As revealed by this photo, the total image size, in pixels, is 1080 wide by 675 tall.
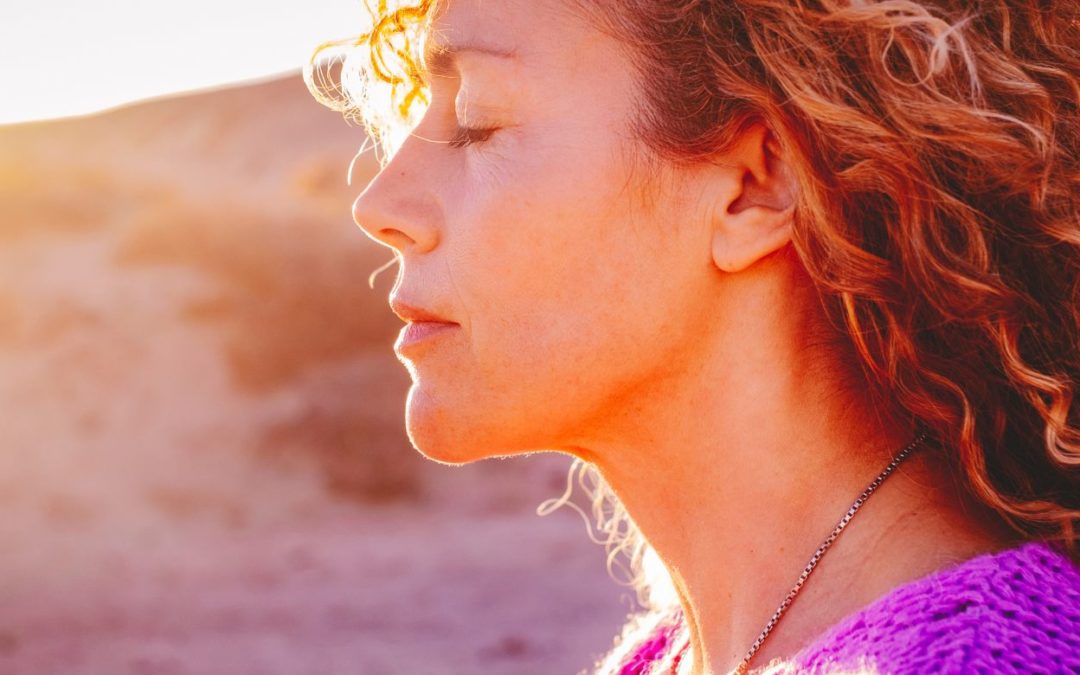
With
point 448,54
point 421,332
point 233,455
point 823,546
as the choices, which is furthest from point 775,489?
point 233,455

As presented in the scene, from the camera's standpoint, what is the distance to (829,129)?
1.48 meters

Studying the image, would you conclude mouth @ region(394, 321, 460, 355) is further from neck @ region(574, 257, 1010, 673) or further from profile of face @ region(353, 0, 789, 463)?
neck @ region(574, 257, 1010, 673)

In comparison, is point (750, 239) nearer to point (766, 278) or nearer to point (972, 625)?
point (766, 278)

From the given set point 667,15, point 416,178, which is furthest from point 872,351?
point 416,178

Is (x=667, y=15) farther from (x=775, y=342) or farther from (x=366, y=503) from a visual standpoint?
(x=366, y=503)

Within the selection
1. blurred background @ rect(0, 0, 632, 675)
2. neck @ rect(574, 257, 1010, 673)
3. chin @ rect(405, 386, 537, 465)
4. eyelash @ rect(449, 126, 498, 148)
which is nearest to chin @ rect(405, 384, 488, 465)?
chin @ rect(405, 386, 537, 465)

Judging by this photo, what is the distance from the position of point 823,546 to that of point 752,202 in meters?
0.45

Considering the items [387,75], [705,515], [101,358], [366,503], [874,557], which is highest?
[101,358]

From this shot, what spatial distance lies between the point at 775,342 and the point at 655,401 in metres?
0.18

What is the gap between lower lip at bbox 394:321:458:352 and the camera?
1.62 meters

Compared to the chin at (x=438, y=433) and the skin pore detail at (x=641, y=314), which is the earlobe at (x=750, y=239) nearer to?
the skin pore detail at (x=641, y=314)

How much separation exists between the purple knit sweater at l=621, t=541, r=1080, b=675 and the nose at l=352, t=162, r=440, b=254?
71cm

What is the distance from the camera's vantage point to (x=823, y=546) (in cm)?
152

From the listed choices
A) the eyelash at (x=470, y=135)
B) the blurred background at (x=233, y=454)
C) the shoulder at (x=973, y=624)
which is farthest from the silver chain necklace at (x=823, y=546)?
the blurred background at (x=233, y=454)
